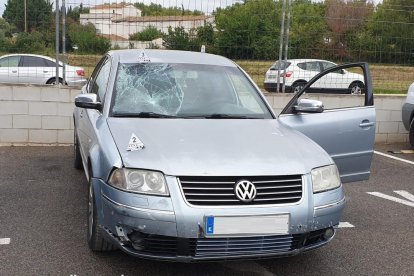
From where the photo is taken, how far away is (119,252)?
376cm

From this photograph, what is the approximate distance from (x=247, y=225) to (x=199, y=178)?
1.30 ft

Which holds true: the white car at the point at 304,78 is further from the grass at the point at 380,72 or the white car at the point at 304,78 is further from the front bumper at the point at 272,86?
the grass at the point at 380,72

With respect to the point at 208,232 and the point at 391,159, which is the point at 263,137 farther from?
the point at 391,159

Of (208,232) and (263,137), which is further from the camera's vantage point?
(263,137)

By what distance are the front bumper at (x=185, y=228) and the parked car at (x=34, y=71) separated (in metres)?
5.28

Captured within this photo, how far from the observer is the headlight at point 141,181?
3.04 meters

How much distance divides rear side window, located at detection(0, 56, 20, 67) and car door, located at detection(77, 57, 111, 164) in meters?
6.05

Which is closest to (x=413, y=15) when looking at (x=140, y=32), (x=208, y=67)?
(x=140, y=32)

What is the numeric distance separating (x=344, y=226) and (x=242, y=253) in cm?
183

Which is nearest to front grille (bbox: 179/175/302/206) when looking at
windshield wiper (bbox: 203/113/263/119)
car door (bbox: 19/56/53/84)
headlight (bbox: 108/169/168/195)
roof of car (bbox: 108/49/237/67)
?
headlight (bbox: 108/169/168/195)

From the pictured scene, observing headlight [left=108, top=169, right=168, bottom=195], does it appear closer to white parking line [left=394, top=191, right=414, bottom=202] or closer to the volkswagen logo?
the volkswagen logo

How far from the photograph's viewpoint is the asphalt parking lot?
3.54 metres

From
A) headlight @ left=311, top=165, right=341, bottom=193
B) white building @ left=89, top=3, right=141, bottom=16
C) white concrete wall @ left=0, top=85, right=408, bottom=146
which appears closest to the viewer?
headlight @ left=311, top=165, right=341, bottom=193

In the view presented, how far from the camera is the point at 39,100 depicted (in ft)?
25.3
